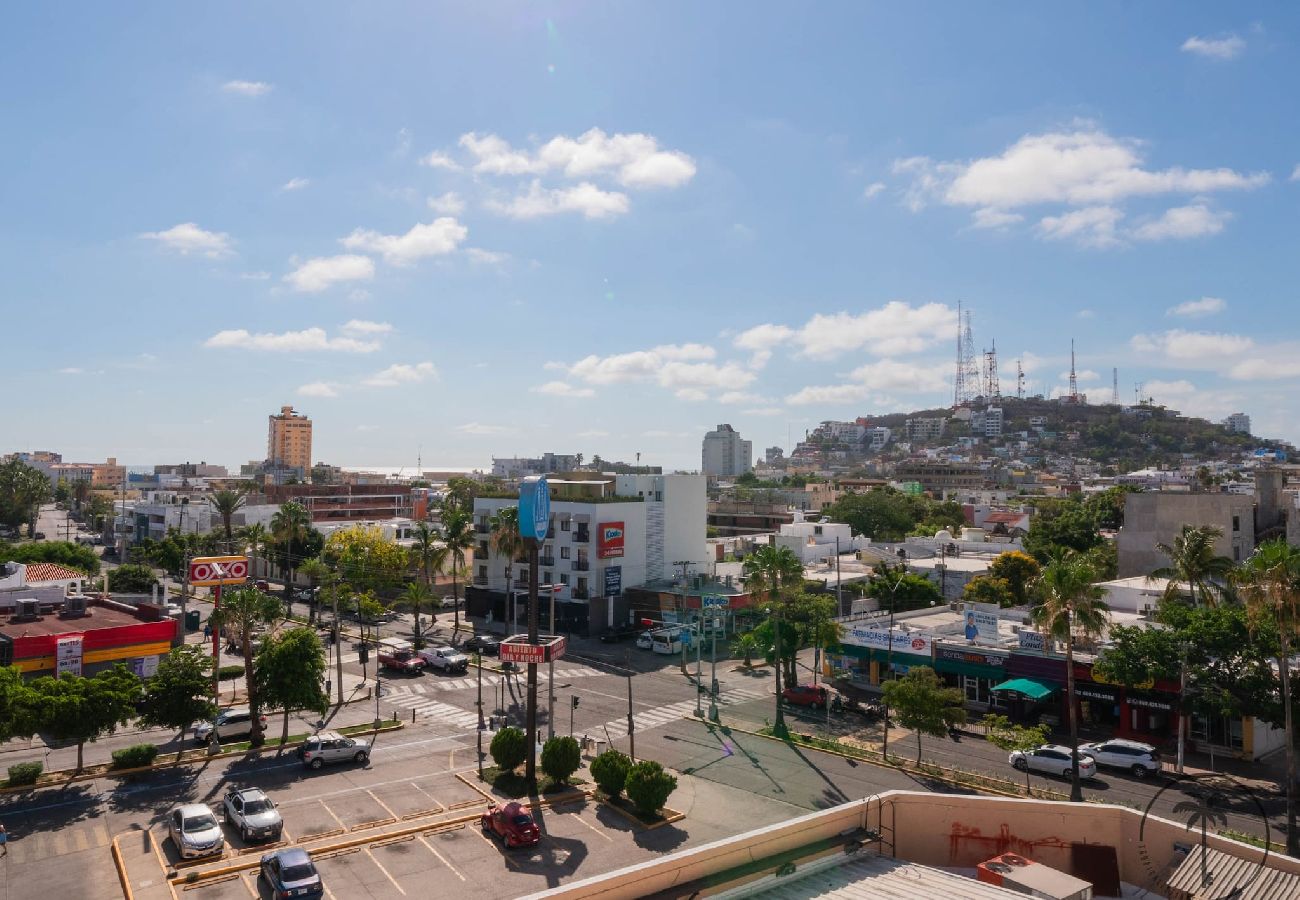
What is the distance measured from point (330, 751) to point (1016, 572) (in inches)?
2554

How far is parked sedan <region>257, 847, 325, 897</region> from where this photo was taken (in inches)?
1046

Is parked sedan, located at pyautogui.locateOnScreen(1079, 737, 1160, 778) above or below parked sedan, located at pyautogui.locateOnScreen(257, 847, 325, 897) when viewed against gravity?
below

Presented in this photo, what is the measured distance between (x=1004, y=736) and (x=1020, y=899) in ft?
95.0

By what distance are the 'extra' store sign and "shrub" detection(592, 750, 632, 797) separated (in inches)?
1021

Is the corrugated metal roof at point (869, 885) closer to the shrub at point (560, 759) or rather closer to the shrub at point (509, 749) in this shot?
the shrub at point (560, 759)

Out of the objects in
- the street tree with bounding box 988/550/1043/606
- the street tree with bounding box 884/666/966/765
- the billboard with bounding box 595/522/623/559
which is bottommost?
the street tree with bounding box 884/666/966/765

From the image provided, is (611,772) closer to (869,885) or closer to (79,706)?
(869,885)

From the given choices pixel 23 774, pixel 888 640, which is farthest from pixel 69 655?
pixel 888 640

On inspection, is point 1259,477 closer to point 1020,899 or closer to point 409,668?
point 409,668

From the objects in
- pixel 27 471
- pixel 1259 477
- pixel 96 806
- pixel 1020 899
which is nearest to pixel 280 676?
pixel 96 806

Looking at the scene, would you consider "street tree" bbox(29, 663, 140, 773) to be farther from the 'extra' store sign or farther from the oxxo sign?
the 'extra' store sign

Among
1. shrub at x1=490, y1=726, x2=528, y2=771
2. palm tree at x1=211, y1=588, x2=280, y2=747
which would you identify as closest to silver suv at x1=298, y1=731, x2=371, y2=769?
palm tree at x1=211, y1=588, x2=280, y2=747

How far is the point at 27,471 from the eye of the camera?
14538cm

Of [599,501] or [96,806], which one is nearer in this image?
[96,806]
